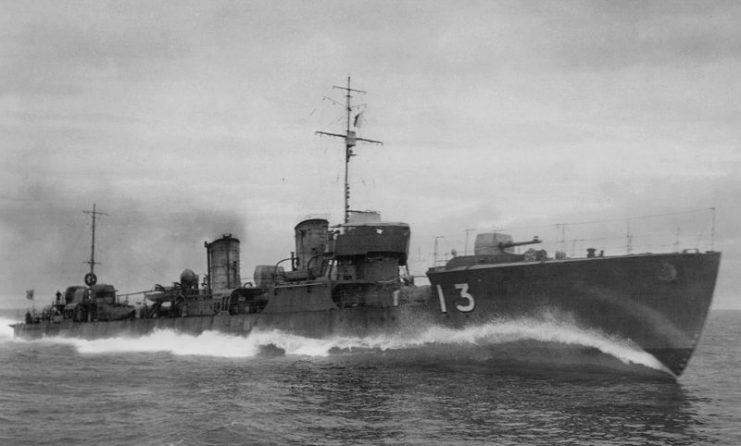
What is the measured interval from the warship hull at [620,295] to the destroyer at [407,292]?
30 mm

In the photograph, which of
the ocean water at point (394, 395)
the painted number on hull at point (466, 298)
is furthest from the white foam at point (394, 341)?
the painted number on hull at point (466, 298)

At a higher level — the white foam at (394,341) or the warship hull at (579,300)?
the warship hull at (579,300)

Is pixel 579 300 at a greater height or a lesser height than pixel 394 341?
greater

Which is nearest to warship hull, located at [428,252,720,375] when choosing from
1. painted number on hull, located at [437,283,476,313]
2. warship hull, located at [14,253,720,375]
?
warship hull, located at [14,253,720,375]

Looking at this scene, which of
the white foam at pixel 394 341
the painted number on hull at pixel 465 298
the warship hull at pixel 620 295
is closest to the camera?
the warship hull at pixel 620 295

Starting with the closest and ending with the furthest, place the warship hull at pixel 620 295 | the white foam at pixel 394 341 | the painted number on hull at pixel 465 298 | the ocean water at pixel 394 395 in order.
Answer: the ocean water at pixel 394 395 → the warship hull at pixel 620 295 → the white foam at pixel 394 341 → the painted number on hull at pixel 465 298

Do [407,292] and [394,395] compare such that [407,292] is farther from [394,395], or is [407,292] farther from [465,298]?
[394,395]

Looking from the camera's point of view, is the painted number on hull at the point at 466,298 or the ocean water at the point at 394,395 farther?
the painted number on hull at the point at 466,298

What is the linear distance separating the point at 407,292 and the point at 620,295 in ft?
28.8

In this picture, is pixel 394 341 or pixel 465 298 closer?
pixel 465 298

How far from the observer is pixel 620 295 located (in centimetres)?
2095

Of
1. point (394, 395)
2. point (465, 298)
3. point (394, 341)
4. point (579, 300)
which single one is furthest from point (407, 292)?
point (394, 395)

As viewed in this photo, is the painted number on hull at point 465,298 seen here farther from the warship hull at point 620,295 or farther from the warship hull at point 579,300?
the warship hull at point 620,295

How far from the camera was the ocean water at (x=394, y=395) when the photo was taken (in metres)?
14.2
